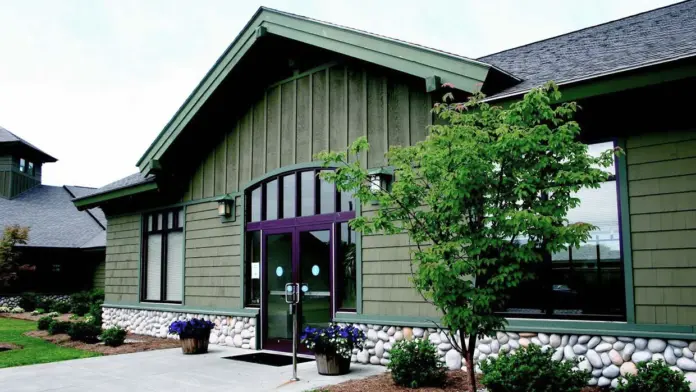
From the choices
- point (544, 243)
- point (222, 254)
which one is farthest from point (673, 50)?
point (222, 254)

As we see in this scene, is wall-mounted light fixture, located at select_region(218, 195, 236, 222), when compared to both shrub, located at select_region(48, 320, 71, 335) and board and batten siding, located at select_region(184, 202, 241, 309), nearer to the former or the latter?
board and batten siding, located at select_region(184, 202, 241, 309)

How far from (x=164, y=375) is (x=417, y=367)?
371cm

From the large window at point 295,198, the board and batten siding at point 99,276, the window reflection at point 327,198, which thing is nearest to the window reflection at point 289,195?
the large window at point 295,198

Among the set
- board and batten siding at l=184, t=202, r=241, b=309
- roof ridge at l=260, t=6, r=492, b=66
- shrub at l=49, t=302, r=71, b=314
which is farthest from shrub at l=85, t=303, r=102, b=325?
roof ridge at l=260, t=6, r=492, b=66

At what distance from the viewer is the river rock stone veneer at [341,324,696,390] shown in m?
6.20

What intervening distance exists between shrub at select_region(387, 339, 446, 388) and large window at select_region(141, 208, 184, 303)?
698 centimetres

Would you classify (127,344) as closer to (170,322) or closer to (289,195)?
(170,322)

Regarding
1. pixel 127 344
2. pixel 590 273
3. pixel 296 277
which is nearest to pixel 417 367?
pixel 590 273

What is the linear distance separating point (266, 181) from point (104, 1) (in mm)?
12581

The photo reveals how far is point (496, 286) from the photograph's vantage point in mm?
5293

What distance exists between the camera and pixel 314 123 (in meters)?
10.0

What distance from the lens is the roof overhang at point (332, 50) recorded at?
297 inches

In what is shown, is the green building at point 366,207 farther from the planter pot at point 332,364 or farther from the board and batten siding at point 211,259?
the planter pot at point 332,364

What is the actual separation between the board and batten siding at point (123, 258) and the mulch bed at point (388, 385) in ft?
27.4
